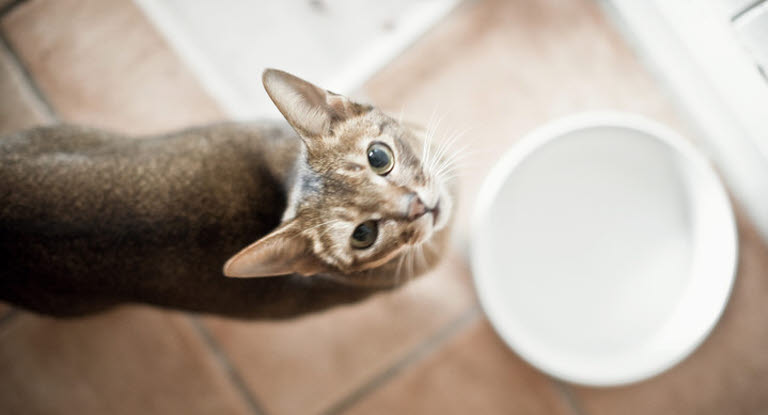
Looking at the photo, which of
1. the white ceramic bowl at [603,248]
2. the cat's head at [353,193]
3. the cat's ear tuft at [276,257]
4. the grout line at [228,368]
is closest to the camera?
the cat's ear tuft at [276,257]

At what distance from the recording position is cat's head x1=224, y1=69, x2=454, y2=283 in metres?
0.92

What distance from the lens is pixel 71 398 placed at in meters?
1.51

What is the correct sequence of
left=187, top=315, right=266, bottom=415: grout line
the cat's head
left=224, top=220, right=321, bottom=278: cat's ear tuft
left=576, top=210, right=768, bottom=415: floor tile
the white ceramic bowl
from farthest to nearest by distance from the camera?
1. left=187, top=315, right=266, bottom=415: grout line
2. left=576, top=210, right=768, bottom=415: floor tile
3. the white ceramic bowl
4. the cat's head
5. left=224, top=220, right=321, bottom=278: cat's ear tuft

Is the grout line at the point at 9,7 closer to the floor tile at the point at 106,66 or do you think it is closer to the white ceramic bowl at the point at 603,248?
the floor tile at the point at 106,66

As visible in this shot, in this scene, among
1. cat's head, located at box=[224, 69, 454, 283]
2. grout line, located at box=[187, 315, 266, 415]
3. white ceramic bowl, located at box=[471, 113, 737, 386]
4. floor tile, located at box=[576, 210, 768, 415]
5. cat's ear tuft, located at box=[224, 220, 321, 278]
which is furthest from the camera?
grout line, located at box=[187, 315, 266, 415]

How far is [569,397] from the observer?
1422mm

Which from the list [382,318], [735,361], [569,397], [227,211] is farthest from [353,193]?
[735,361]

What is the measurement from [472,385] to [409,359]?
0.18 meters

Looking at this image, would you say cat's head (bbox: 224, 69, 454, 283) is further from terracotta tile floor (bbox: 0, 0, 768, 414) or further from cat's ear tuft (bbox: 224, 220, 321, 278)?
terracotta tile floor (bbox: 0, 0, 768, 414)

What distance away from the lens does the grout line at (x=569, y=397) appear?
1.42 meters

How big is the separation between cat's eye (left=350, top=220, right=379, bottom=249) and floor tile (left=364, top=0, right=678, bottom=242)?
1.74 ft

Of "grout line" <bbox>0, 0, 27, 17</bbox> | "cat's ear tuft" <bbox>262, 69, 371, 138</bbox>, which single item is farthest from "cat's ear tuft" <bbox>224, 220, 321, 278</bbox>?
"grout line" <bbox>0, 0, 27, 17</bbox>

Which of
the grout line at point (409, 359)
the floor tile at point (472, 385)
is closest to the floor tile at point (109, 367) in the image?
the grout line at point (409, 359)

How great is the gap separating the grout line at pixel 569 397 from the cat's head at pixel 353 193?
712 mm
